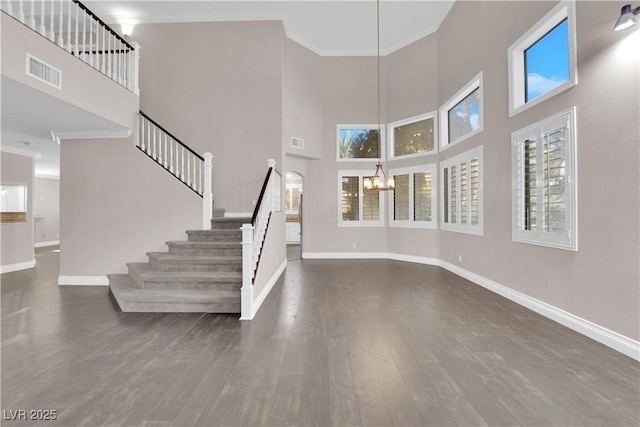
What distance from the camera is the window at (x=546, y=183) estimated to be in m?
3.39

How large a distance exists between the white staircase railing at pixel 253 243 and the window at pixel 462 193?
362 cm

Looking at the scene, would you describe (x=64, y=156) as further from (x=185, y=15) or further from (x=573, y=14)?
(x=573, y=14)

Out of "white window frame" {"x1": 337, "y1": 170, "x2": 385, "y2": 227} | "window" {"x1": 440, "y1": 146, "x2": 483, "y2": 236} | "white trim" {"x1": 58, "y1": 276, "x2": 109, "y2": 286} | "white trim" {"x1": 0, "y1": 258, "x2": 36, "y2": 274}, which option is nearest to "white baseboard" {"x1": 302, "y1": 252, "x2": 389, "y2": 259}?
"white window frame" {"x1": 337, "y1": 170, "x2": 385, "y2": 227}

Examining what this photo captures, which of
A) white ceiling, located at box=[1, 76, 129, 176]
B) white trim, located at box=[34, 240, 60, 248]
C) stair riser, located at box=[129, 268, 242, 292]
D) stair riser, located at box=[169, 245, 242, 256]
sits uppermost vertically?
white ceiling, located at box=[1, 76, 129, 176]

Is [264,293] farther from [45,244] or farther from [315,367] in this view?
[45,244]

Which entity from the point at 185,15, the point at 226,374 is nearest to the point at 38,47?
the point at 185,15

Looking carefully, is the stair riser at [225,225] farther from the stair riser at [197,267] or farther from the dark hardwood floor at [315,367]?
the dark hardwood floor at [315,367]

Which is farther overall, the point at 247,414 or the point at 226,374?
the point at 226,374

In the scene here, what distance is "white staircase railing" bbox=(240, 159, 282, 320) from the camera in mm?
3805

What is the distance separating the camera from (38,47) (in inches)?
145

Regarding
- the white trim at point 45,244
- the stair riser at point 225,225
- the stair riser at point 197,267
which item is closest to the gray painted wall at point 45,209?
the white trim at point 45,244

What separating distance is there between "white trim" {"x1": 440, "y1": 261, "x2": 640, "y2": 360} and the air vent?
21.8 ft

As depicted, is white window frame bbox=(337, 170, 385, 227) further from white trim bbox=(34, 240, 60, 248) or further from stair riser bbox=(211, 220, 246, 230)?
white trim bbox=(34, 240, 60, 248)

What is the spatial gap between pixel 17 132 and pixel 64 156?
3.31 feet
